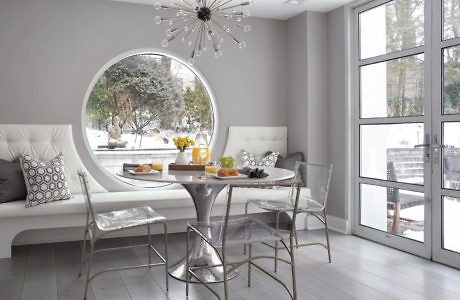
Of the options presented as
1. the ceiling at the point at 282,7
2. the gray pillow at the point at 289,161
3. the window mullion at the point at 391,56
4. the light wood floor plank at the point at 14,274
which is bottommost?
the light wood floor plank at the point at 14,274

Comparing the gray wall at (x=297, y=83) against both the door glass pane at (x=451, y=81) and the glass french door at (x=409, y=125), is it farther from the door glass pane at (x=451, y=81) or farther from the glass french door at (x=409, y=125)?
the door glass pane at (x=451, y=81)

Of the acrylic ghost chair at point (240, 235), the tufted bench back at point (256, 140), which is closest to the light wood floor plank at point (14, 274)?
the acrylic ghost chair at point (240, 235)

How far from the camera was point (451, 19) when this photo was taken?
3270mm

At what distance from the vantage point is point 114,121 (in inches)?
201

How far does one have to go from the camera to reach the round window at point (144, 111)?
5055 mm

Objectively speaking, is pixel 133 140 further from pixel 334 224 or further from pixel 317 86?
pixel 334 224

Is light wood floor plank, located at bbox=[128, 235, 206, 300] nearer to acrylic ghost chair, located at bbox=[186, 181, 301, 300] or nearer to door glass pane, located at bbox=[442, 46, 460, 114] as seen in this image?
acrylic ghost chair, located at bbox=[186, 181, 301, 300]

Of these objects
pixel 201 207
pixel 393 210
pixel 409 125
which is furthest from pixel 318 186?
pixel 201 207

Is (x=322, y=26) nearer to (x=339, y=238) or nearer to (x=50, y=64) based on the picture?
(x=339, y=238)

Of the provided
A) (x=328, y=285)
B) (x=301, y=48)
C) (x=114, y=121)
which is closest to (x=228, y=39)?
(x=301, y=48)

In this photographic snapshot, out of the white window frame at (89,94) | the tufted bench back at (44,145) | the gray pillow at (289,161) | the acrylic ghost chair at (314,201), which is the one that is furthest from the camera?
the gray pillow at (289,161)

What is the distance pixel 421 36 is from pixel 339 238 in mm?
2039

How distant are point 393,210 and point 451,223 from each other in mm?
605

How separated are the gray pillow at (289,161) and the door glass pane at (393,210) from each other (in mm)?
762
